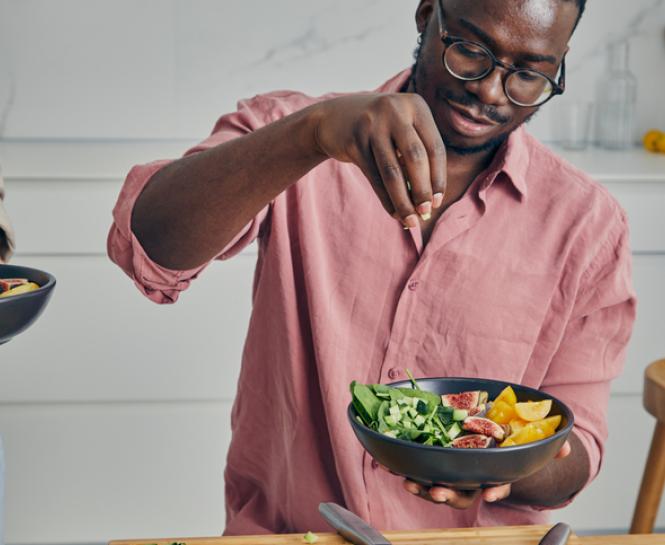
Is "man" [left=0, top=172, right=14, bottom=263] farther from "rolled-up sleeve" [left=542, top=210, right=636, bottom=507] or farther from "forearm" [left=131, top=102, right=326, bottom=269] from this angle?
"rolled-up sleeve" [left=542, top=210, right=636, bottom=507]

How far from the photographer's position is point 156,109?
2.76 meters

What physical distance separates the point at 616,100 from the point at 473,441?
6.77 ft

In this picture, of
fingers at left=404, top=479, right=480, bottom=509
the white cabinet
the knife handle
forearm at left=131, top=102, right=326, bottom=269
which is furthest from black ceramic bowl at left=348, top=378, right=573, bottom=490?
the white cabinet

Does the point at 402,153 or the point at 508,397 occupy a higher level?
the point at 402,153

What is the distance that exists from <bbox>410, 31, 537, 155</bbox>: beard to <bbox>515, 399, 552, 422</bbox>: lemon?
0.38 metres

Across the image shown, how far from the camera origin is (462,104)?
4.02 ft

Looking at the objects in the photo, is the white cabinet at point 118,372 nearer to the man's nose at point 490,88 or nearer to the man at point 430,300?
the man at point 430,300

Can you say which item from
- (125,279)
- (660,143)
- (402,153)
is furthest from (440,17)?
(660,143)

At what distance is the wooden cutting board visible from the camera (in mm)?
1056

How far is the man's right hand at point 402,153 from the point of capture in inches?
32.7

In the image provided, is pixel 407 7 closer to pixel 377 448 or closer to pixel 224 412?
pixel 224 412

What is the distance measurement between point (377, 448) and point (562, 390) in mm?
509

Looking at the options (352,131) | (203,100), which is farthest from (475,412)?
(203,100)

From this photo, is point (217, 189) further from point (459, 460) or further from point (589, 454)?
point (589, 454)
